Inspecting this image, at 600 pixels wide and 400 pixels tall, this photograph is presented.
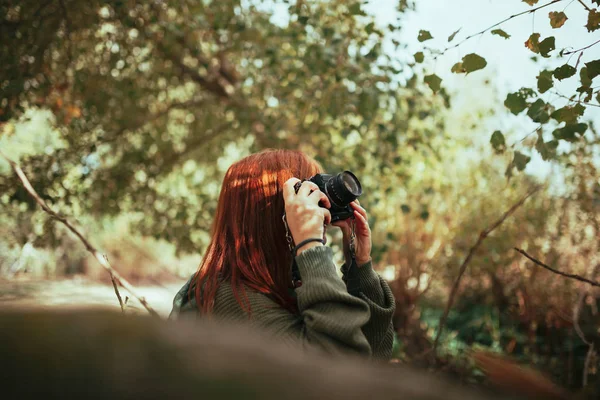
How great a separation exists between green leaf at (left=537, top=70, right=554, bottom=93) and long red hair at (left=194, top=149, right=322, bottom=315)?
30.8 inches

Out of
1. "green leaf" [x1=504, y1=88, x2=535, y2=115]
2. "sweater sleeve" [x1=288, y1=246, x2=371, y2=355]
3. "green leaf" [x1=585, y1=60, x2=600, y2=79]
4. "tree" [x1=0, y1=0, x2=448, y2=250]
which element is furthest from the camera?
"tree" [x1=0, y1=0, x2=448, y2=250]

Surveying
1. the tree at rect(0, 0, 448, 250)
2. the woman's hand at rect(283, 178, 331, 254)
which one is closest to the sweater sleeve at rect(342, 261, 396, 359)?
the woman's hand at rect(283, 178, 331, 254)

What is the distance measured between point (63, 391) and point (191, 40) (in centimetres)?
429

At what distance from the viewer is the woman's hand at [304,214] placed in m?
1.56

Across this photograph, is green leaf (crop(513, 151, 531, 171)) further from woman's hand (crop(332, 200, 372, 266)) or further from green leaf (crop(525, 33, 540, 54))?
woman's hand (crop(332, 200, 372, 266))

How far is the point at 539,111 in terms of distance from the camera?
1.69m

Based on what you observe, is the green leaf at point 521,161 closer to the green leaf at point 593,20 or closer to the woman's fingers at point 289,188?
the green leaf at point 593,20

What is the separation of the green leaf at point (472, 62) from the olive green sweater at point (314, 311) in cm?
72

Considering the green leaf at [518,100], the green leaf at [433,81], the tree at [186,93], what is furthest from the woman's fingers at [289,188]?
the tree at [186,93]

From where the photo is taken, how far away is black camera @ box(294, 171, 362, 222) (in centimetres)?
173

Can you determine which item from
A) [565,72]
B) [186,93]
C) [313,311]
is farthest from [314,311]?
[186,93]

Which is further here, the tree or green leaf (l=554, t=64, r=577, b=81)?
the tree

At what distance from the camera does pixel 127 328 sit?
0.45 meters

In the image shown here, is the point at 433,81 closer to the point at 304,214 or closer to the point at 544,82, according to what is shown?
the point at 544,82
